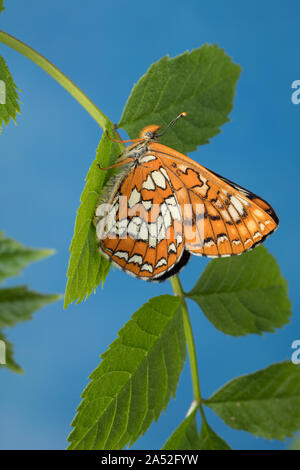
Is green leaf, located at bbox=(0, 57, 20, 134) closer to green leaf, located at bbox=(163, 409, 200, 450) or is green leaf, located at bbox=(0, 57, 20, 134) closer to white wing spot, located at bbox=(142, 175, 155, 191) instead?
white wing spot, located at bbox=(142, 175, 155, 191)

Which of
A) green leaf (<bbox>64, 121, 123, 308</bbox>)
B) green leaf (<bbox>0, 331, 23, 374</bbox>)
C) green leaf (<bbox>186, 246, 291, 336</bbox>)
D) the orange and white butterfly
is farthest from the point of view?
green leaf (<bbox>186, 246, 291, 336</bbox>)

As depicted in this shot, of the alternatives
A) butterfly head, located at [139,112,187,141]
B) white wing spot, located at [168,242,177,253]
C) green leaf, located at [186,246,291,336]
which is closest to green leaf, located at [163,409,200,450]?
green leaf, located at [186,246,291,336]

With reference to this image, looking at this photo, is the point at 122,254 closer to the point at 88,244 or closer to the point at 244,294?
the point at 88,244

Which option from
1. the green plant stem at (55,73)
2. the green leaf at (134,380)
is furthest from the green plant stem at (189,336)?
the green plant stem at (55,73)

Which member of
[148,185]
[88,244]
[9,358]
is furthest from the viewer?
[148,185]

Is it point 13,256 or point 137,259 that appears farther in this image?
point 137,259

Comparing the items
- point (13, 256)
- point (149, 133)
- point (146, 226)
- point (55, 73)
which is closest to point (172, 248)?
point (146, 226)

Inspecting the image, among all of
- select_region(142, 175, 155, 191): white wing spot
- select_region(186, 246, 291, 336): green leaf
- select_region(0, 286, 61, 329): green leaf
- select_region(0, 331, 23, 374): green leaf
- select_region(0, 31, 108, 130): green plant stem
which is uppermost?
select_region(0, 31, 108, 130): green plant stem
